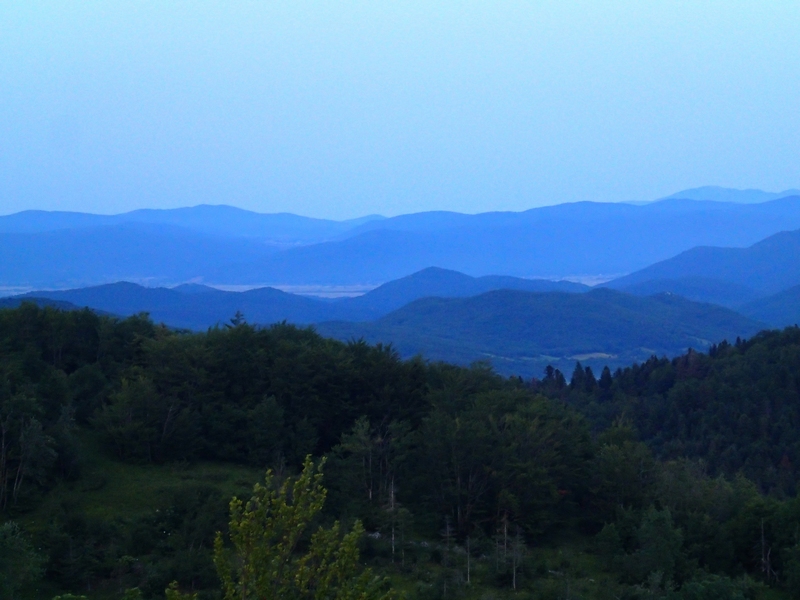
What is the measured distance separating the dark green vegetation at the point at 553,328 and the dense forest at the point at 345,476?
6176 cm

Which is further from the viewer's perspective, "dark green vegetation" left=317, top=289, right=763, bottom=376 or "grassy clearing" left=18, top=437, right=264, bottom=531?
"dark green vegetation" left=317, top=289, right=763, bottom=376

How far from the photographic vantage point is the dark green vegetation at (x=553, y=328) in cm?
9444

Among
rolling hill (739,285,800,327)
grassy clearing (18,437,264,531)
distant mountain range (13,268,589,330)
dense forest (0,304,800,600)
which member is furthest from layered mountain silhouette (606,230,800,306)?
grassy clearing (18,437,264,531)

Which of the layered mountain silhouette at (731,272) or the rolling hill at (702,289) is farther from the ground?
the layered mountain silhouette at (731,272)

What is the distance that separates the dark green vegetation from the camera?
310 feet

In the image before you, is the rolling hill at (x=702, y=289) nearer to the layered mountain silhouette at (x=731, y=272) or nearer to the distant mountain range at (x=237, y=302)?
the layered mountain silhouette at (x=731, y=272)

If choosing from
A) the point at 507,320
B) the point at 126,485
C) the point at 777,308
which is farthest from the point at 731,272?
the point at 126,485

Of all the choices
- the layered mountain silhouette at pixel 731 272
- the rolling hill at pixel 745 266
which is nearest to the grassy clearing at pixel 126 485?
the layered mountain silhouette at pixel 731 272

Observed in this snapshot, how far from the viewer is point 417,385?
79.5 ft

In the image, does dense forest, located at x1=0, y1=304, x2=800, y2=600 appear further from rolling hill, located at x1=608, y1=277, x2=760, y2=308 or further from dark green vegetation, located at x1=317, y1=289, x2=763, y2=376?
rolling hill, located at x1=608, y1=277, x2=760, y2=308

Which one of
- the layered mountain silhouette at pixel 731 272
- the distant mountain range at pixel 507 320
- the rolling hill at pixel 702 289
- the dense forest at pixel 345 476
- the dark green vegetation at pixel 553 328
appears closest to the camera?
the dense forest at pixel 345 476

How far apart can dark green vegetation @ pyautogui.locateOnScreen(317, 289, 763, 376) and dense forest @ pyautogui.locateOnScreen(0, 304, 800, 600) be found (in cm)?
6176

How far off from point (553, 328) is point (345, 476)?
90204 mm

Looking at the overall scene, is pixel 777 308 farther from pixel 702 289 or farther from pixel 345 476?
pixel 345 476
